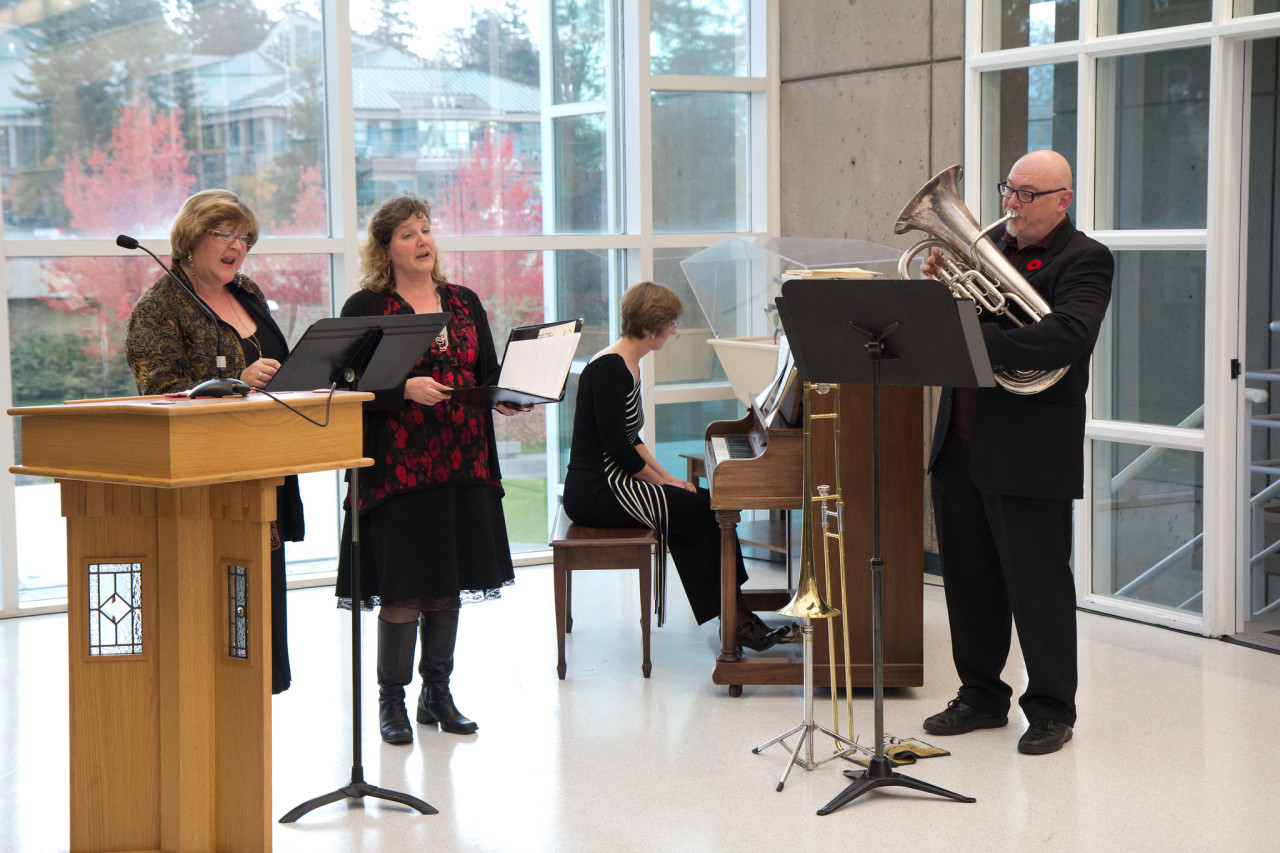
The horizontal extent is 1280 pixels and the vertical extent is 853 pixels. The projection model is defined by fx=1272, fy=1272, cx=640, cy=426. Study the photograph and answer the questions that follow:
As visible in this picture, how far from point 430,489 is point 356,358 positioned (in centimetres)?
78

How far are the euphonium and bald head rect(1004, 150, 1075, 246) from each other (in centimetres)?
5

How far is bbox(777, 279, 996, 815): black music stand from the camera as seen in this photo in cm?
297

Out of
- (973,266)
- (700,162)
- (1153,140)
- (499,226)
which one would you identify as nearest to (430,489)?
(973,266)

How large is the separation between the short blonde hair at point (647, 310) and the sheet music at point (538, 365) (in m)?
1.11

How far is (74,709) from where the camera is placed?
2.67 m

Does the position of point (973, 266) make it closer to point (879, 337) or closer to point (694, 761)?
point (879, 337)

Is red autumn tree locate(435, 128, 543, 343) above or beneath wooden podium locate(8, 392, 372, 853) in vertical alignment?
above

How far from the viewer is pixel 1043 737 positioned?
142 inches

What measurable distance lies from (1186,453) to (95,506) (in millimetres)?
3889

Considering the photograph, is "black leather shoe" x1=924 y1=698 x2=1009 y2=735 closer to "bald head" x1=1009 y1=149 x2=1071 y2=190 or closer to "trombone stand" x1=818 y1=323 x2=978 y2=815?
"trombone stand" x1=818 y1=323 x2=978 y2=815

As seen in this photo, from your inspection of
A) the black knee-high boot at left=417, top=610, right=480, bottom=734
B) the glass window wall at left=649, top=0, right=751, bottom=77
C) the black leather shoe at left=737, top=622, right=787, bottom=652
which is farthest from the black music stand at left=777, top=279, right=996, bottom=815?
the glass window wall at left=649, top=0, right=751, bottom=77

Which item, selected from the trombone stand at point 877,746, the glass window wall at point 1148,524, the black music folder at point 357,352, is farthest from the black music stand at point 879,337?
the glass window wall at point 1148,524

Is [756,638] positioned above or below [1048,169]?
below

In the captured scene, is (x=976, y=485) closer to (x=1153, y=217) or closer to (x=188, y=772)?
(x=1153, y=217)
